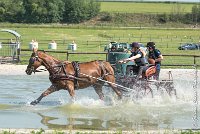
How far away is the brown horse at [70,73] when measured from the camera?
16.4 metres

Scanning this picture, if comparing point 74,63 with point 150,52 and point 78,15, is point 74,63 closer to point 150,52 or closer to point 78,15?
point 150,52

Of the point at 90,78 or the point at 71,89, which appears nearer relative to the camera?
the point at 71,89

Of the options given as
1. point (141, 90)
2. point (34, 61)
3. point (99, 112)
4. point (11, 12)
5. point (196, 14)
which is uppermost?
point (196, 14)

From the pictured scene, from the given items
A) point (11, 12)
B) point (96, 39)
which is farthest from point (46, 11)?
point (96, 39)

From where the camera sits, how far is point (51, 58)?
54.5ft

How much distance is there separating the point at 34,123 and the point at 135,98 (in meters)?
4.58

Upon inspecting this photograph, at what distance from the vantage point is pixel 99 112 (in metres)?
15.8

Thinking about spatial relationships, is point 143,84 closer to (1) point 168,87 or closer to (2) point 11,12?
(1) point 168,87

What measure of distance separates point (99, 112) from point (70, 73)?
158 cm

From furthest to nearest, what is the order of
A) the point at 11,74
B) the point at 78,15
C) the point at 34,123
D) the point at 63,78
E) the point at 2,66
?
the point at 78,15, the point at 2,66, the point at 11,74, the point at 63,78, the point at 34,123

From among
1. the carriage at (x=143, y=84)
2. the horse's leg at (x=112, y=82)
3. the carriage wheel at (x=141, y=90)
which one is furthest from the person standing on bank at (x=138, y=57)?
the horse's leg at (x=112, y=82)

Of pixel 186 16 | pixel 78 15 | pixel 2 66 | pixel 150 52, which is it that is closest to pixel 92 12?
pixel 78 15

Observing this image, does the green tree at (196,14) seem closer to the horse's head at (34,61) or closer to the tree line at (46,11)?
the tree line at (46,11)

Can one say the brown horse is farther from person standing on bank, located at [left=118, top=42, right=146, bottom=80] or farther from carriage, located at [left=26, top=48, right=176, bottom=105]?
person standing on bank, located at [left=118, top=42, right=146, bottom=80]
